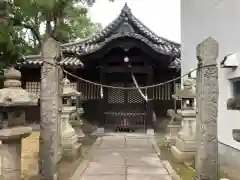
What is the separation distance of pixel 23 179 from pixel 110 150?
158 inches

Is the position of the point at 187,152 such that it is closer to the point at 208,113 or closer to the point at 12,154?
the point at 208,113

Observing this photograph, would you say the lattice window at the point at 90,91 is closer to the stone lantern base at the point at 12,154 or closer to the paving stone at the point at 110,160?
the paving stone at the point at 110,160

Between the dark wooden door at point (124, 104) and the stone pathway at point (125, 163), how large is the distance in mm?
2677

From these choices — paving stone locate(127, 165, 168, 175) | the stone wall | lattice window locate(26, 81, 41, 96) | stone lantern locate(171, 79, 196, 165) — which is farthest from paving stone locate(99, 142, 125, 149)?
lattice window locate(26, 81, 41, 96)

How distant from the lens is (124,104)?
13969 mm

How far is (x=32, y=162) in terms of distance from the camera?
730cm

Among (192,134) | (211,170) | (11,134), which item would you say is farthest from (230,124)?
(11,134)

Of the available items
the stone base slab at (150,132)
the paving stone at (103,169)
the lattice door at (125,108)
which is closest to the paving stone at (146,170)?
the paving stone at (103,169)

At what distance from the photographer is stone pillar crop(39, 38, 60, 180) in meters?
4.92

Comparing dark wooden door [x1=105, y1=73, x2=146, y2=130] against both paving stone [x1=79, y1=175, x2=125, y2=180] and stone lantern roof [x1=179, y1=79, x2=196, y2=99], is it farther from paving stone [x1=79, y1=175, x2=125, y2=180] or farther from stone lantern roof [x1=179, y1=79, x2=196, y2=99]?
paving stone [x1=79, y1=175, x2=125, y2=180]

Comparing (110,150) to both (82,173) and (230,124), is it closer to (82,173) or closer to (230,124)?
(82,173)

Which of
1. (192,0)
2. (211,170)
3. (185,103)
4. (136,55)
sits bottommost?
(211,170)

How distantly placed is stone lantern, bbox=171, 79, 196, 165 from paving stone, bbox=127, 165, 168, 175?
2.91 feet

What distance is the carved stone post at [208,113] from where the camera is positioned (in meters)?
4.62
